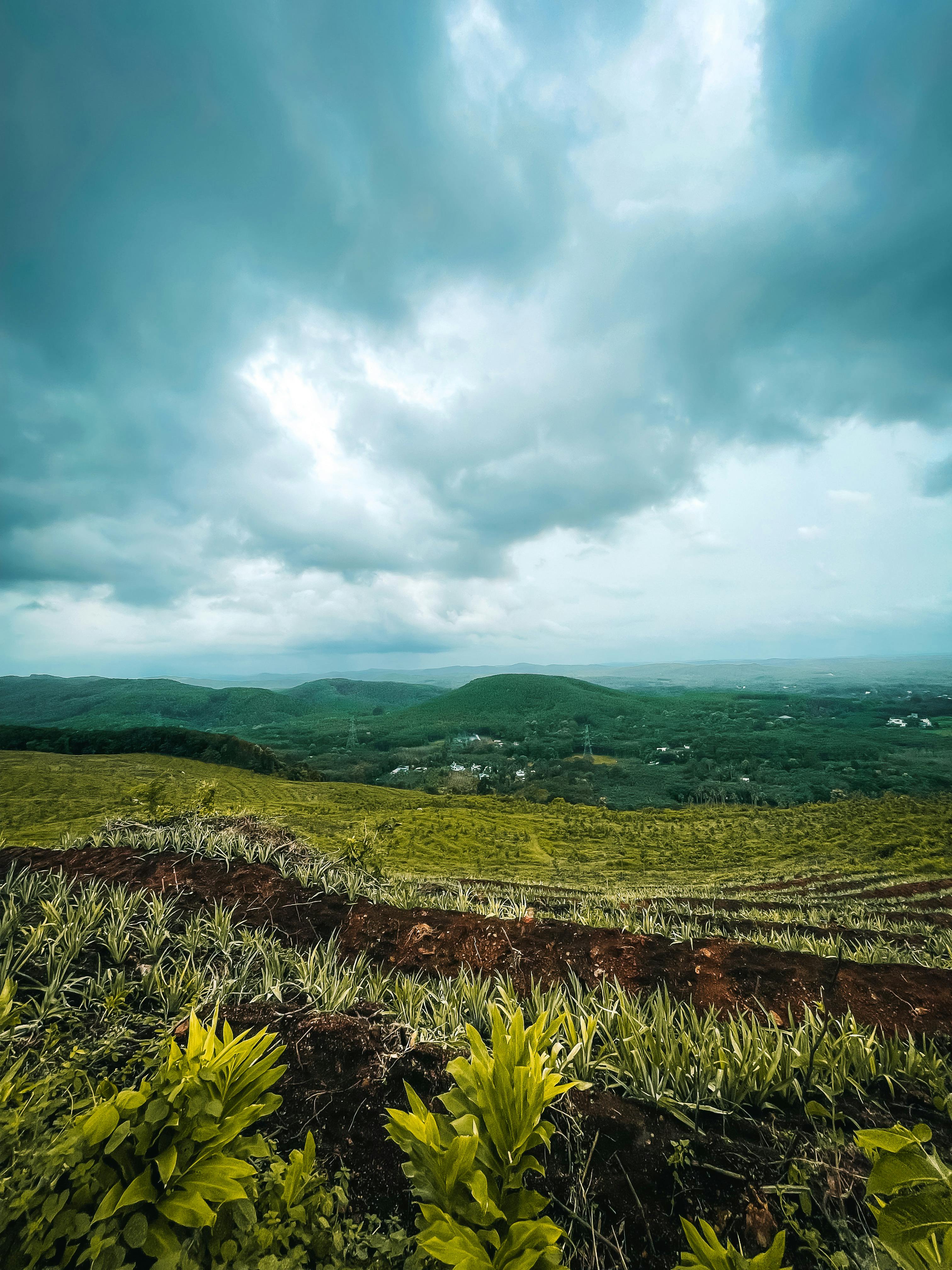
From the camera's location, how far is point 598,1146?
2.38 metres

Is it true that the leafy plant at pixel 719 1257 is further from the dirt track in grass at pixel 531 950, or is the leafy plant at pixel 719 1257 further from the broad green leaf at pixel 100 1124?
the dirt track in grass at pixel 531 950

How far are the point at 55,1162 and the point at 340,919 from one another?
4.39m

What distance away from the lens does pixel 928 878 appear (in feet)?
69.2

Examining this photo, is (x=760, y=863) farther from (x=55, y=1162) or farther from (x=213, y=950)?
(x=55, y=1162)

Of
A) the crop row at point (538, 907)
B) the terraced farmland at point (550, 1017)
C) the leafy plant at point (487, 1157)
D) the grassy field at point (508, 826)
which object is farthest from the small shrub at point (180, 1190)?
the grassy field at point (508, 826)

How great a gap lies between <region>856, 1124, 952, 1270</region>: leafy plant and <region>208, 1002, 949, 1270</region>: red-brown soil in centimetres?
86

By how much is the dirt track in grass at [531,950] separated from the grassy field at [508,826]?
2.70 meters

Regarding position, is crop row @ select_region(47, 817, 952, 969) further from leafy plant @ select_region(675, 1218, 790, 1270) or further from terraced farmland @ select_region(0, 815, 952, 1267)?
leafy plant @ select_region(675, 1218, 790, 1270)

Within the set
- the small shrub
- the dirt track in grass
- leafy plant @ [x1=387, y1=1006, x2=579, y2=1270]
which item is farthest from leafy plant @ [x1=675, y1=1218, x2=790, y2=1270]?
the dirt track in grass

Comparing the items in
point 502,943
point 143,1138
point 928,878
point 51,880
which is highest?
point 143,1138

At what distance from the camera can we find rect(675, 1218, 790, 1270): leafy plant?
1.40 meters

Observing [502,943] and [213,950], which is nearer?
[213,950]

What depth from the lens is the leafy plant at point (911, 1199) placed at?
126 centimetres

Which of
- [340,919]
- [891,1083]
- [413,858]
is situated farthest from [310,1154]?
[413,858]
